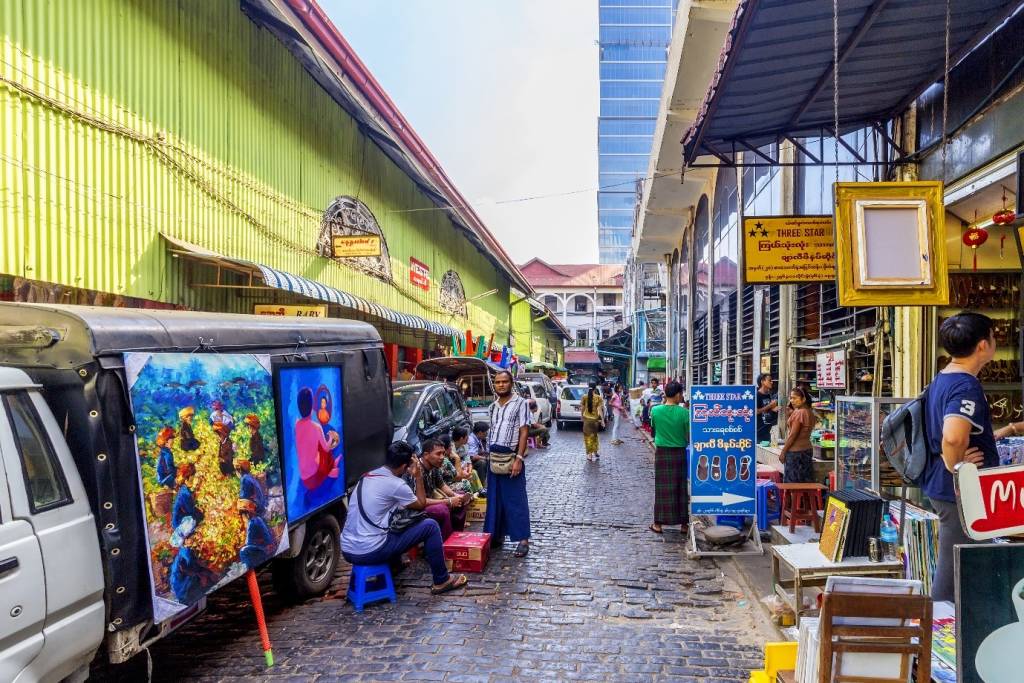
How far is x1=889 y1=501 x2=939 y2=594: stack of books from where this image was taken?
4410mm

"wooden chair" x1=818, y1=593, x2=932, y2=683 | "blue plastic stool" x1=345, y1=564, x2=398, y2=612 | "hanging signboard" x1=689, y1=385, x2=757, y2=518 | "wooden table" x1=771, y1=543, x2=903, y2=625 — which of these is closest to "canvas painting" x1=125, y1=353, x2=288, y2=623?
"blue plastic stool" x1=345, y1=564, x2=398, y2=612

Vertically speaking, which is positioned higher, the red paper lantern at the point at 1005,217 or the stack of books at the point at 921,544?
the red paper lantern at the point at 1005,217

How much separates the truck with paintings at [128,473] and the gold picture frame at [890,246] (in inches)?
179

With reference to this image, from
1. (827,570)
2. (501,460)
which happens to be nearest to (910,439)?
(827,570)

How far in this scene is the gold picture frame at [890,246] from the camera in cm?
539

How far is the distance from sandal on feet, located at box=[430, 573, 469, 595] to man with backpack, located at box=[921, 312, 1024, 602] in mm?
3544

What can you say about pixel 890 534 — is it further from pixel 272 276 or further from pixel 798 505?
pixel 272 276

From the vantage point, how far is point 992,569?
261 centimetres

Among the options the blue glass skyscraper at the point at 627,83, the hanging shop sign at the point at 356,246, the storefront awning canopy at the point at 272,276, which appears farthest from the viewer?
the blue glass skyscraper at the point at 627,83

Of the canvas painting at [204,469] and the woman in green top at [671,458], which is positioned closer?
the canvas painting at [204,469]

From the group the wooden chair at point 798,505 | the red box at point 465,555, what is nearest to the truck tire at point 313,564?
the red box at point 465,555

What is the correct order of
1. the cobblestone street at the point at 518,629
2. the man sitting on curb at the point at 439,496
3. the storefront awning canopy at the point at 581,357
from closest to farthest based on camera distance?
1. the cobblestone street at the point at 518,629
2. the man sitting on curb at the point at 439,496
3. the storefront awning canopy at the point at 581,357

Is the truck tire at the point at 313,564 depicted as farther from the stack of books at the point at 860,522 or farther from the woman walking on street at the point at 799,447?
the woman walking on street at the point at 799,447

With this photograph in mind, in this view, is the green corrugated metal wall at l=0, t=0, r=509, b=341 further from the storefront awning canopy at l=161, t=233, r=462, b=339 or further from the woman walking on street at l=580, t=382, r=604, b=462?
the woman walking on street at l=580, t=382, r=604, b=462
